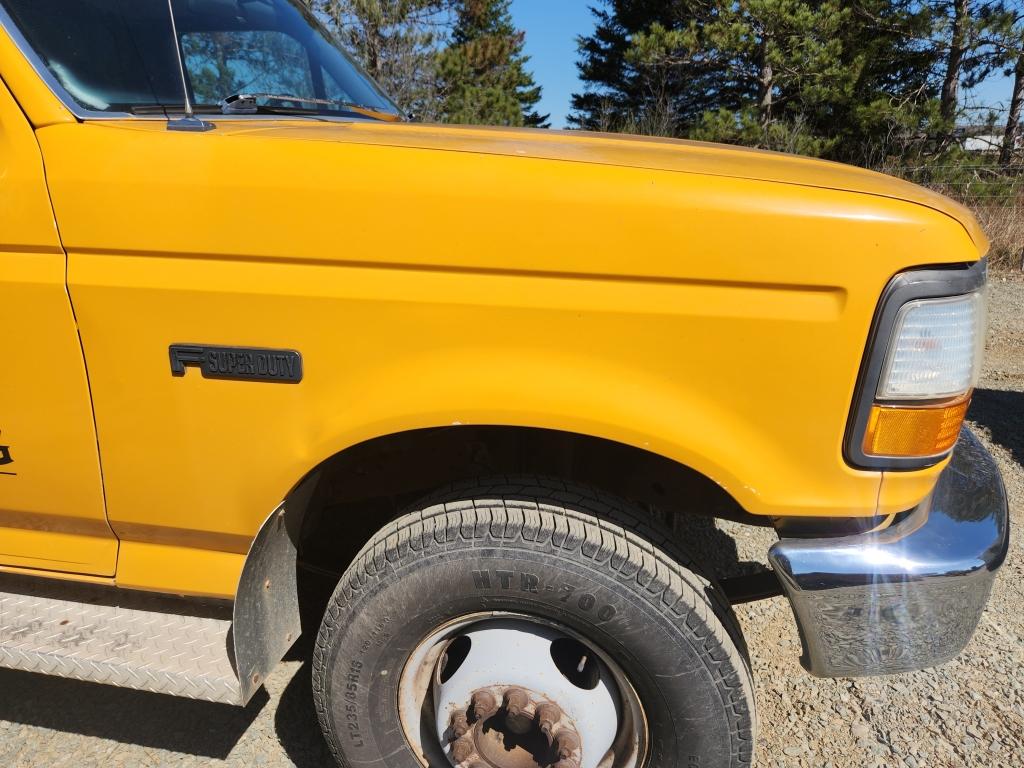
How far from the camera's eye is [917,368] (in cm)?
137

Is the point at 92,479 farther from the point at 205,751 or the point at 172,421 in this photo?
the point at 205,751

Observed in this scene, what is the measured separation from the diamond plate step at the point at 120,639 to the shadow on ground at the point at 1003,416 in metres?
4.45

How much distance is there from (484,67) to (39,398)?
2827 centimetres

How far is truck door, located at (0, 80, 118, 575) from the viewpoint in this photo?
1.48 m

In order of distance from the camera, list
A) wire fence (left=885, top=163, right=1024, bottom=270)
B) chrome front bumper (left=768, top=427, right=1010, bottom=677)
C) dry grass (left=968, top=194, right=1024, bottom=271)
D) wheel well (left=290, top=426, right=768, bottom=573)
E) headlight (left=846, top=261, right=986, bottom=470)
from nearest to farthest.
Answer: headlight (left=846, top=261, right=986, bottom=470)
chrome front bumper (left=768, top=427, right=1010, bottom=677)
wheel well (left=290, top=426, right=768, bottom=573)
dry grass (left=968, top=194, right=1024, bottom=271)
wire fence (left=885, top=163, right=1024, bottom=270)

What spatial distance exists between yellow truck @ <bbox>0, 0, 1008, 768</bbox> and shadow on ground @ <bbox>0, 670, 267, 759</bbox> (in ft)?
1.82

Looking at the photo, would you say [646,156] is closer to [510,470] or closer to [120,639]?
[510,470]

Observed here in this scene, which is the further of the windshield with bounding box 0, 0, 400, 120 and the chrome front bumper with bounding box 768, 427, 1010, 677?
the windshield with bounding box 0, 0, 400, 120

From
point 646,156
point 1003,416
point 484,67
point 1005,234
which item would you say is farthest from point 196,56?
point 484,67

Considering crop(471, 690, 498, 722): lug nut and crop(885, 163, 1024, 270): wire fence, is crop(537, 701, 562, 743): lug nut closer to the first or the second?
crop(471, 690, 498, 722): lug nut

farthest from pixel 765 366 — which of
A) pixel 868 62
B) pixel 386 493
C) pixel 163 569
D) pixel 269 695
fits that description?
pixel 868 62

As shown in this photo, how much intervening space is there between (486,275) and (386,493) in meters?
0.86

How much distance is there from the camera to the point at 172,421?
1.58 m

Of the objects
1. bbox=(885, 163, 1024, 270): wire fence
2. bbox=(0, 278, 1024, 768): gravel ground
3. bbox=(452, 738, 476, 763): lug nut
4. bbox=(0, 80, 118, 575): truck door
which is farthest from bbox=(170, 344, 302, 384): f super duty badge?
bbox=(885, 163, 1024, 270): wire fence
